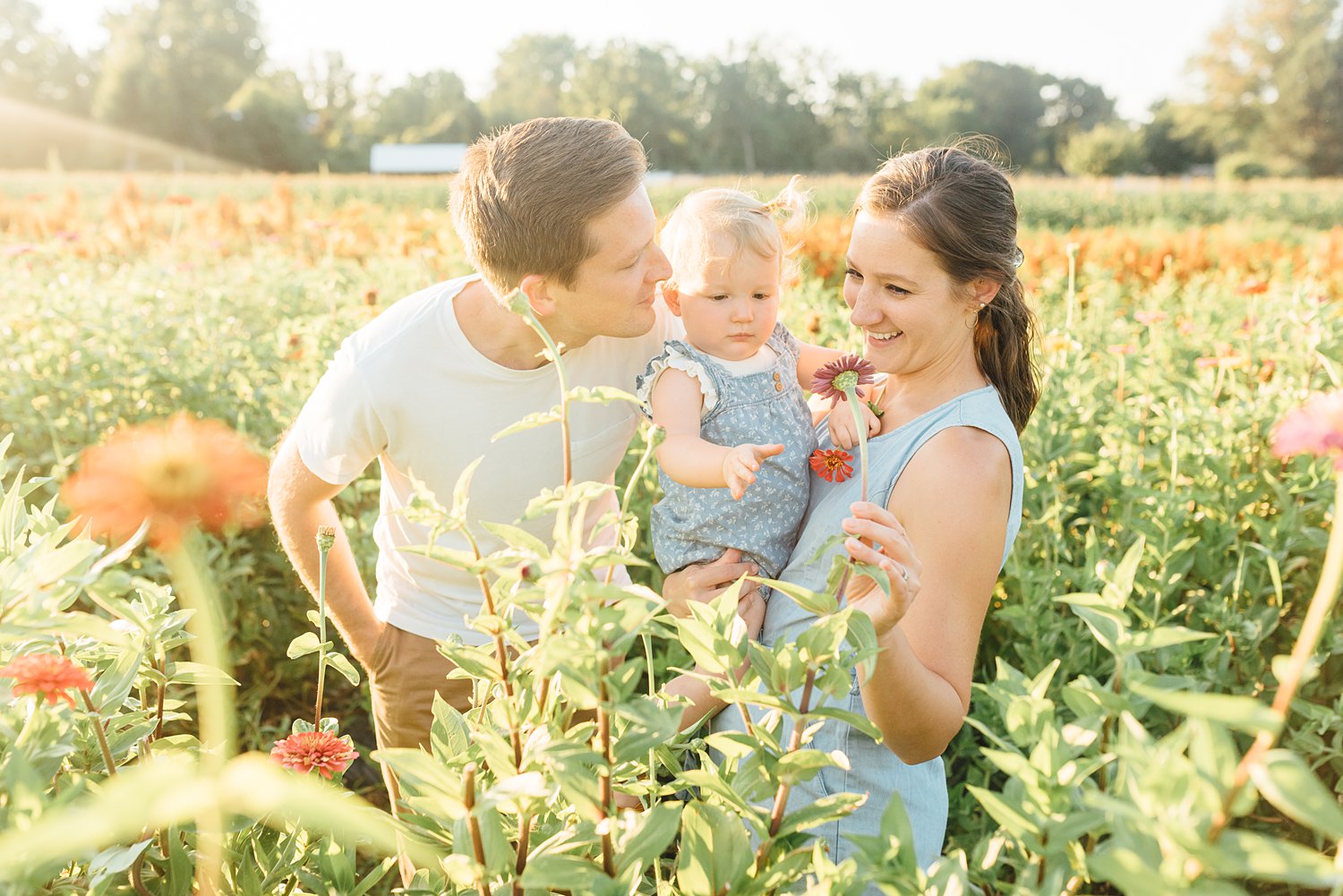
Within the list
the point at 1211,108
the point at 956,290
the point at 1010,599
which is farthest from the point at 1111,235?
the point at 1211,108

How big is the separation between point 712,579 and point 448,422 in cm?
61

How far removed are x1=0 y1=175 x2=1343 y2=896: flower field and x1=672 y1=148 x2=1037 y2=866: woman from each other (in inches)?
11.0

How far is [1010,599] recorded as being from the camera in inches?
109

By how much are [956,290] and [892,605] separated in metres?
0.90

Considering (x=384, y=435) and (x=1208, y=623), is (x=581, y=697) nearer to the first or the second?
(x=384, y=435)

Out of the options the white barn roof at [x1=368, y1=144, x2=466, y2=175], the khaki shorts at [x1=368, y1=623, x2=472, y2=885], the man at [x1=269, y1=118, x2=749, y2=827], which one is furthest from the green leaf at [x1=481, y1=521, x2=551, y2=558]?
the white barn roof at [x1=368, y1=144, x2=466, y2=175]

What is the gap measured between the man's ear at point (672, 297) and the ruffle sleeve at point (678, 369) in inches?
5.4

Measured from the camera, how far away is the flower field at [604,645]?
2.23 ft

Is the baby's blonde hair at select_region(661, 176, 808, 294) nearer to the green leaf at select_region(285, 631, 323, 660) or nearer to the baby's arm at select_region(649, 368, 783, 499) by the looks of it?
the baby's arm at select_region(649, 368, 783, 499)

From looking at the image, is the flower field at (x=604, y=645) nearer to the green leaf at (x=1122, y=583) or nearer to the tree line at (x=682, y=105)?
the green leaf at (x=1122, y=583)

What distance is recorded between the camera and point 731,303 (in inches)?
76.6

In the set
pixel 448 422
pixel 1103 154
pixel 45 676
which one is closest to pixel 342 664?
pixel 45 676

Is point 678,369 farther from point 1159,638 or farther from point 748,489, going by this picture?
point 1159,638

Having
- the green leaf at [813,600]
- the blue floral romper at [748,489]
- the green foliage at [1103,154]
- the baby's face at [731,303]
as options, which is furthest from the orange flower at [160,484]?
the green foliage at [1103,154]
